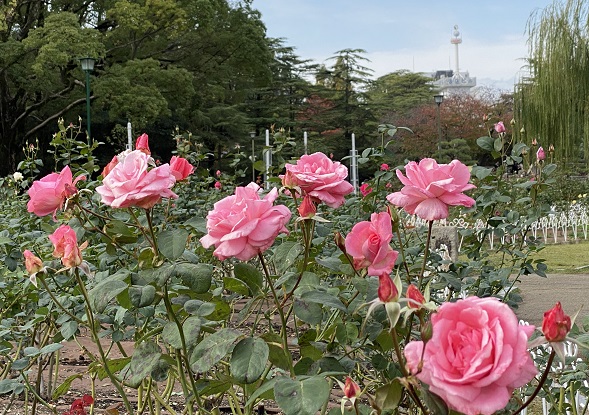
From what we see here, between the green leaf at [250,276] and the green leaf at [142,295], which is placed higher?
the green leaf at [250,276]

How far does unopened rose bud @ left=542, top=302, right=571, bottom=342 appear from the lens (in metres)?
0.52

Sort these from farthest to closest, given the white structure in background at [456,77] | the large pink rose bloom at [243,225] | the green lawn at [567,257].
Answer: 1. the white structure in background at [456,77]
2. the green lawn at [567,257]
3. the large pink rose bloom at [243,225]

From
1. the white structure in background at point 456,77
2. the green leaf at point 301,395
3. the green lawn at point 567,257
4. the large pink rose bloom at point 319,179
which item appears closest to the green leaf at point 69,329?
the large pink rose bloom at point 319,179

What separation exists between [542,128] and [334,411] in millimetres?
10660

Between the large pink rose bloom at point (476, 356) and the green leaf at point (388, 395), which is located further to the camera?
the green leaf at point (388, 395)

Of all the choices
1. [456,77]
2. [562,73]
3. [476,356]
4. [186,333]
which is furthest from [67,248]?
[456,77]

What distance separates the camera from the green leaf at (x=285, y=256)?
36.2 inches

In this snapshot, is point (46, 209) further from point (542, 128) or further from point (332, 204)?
point (542, 128)

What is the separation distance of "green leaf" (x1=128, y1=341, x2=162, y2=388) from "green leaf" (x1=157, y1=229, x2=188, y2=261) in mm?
117

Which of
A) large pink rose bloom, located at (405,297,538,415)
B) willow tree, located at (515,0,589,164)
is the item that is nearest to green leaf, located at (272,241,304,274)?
large pink rose bloom, located at (405,297,538,415)

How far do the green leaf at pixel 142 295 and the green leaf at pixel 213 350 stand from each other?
107mm

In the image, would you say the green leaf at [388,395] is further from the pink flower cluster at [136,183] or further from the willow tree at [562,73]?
the willow tree at [562,73]

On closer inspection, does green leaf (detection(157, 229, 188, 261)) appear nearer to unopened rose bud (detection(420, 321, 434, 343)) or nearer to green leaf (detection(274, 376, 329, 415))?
green leaf (detection(274, 376, 329, 415))

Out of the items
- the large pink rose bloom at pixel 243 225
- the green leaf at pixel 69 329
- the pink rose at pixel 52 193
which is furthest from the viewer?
the green leaf at pixel 69 329
